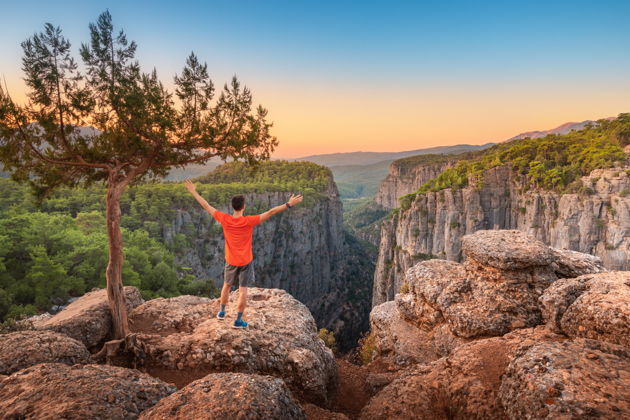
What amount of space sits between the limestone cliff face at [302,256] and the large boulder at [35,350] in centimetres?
4787

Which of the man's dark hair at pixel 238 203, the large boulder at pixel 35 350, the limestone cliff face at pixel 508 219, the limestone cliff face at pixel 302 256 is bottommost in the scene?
the limestone cliff face at pixel 302 256

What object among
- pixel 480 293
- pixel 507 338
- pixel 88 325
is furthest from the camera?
pixel 480 293

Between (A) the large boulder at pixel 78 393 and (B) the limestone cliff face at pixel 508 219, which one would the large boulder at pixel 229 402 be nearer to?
(A) the large boulder at pixel 78 393

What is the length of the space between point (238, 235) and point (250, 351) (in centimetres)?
253

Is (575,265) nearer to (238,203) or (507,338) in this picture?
(507,338)

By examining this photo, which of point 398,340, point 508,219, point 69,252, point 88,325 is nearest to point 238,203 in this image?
point 88,325

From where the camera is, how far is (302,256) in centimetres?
8475

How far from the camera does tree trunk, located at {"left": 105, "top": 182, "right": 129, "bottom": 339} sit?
7.69m

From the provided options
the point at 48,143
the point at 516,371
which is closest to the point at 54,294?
the point at 48,143

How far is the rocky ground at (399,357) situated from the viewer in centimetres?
372

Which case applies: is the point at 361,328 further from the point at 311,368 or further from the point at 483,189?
the point at 311,368

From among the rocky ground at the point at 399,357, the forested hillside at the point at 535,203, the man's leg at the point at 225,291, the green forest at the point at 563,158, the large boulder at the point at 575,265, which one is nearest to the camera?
the rocky ground at the point at 399,357

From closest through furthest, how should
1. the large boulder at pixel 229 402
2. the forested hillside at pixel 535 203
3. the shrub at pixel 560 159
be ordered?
the large boulder at pixel 229 402 < the forested hillside at pixel 535 203 < the shrub at pixel 560 159

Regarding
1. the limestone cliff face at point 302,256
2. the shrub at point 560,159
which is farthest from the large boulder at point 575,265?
the limestone cliff face at point 302,256
